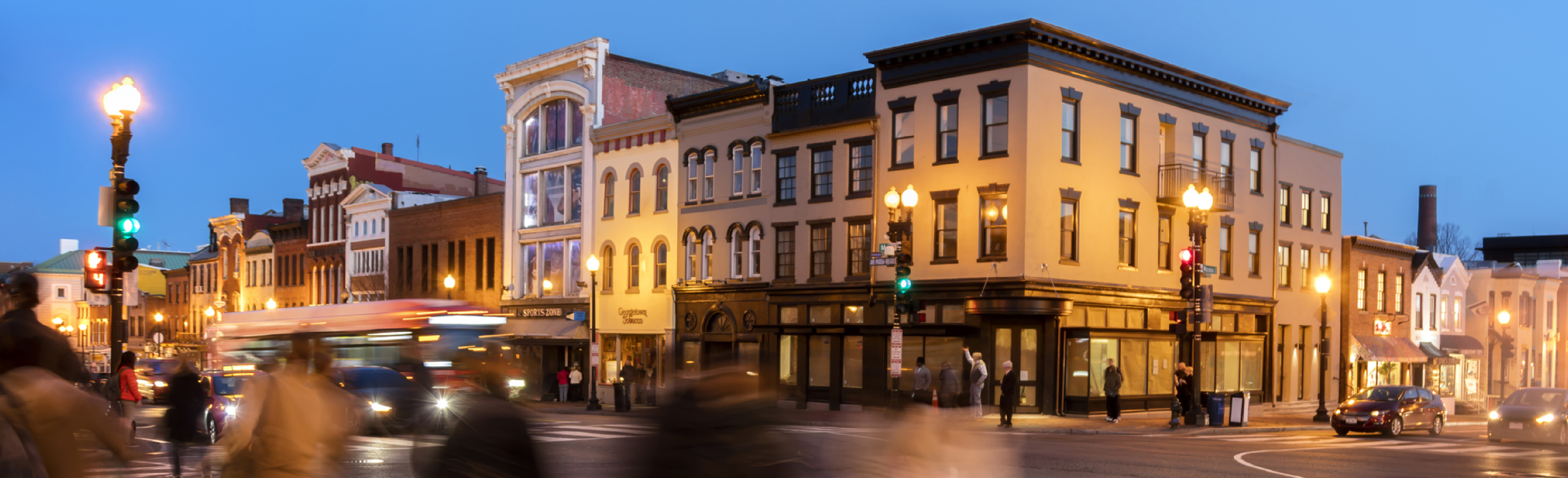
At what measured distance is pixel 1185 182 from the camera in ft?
122

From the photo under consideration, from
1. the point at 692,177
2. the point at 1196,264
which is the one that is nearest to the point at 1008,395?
the point at 1196,264

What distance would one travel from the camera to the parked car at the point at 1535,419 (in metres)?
26.8

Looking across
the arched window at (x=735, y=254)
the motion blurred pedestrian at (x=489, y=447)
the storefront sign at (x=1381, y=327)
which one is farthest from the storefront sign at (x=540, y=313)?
the motion blurred pedestrian at (x=489, y=447)

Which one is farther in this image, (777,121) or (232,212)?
(232,212)

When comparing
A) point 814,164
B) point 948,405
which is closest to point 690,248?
point 814,164

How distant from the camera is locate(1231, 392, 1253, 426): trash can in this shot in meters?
31.0

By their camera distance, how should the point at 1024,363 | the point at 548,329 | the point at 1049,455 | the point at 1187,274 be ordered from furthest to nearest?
the point at 548,329 < the point at 1024,363 < the point at 1187,274 < the point at 1049,455

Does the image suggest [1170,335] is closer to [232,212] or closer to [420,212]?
[420,212]

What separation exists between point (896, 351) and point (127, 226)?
18.1 meters

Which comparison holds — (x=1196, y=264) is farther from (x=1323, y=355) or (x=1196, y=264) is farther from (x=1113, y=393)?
(x=1323, y=355)

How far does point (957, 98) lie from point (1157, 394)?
10252 millimetres

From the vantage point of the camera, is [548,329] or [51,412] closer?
[51,412]

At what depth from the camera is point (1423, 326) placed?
5306cm

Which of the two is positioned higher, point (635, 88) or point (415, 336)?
point (635, 88)
